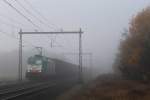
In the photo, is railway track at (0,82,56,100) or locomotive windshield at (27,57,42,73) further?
locomotive windshield at (27,57,42,73)

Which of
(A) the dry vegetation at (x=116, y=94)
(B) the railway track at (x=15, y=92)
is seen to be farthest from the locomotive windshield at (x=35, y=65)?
(A) the dry vegetation at (x=116, y=94)

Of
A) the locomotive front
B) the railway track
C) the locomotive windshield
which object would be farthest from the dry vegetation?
the locomotive windshield

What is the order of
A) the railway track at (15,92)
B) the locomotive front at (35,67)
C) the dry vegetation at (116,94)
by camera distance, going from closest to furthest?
the railway track at (15,92) < the dry vegetation at (116,94) < the locomotive front at (35,67)

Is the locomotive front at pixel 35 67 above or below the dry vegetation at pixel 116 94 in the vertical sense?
above

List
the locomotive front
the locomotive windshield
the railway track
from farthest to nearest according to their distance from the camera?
1. the locomotive windshield
2. the locomotive front
3. the railway track

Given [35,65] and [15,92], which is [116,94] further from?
[35,65]

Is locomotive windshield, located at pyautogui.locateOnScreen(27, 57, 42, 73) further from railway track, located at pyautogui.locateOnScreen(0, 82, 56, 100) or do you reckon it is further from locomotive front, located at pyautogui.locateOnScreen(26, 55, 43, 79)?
railway track, located at pyautogui.locateOnScreen(0, 82, 56, 100)

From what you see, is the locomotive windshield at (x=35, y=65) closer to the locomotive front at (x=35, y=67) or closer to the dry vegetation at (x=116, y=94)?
the locomotive front at (x=35, y=67)

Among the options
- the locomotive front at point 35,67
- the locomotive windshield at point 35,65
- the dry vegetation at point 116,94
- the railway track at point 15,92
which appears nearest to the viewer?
the railway track at point 15,92

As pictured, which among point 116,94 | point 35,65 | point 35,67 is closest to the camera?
point 116,94

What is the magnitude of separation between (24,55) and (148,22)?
60.4m

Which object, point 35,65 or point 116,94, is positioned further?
point 35,65

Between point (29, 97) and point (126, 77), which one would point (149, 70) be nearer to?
point (126, 77)

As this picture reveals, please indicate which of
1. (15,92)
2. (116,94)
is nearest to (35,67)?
(15,92)
